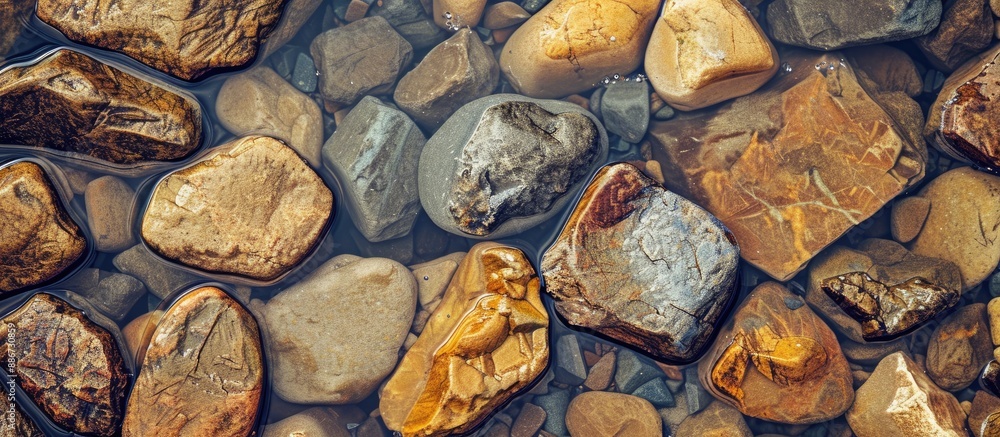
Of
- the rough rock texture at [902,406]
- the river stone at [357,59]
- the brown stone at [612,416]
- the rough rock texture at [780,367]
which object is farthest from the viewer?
the river stone at [357,59]

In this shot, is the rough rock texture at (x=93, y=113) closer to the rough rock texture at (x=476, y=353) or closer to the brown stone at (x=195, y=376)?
the brown stone at (x=195, y=376)

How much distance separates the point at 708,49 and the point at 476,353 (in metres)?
3.01

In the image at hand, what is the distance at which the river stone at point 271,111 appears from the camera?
15.2 feet

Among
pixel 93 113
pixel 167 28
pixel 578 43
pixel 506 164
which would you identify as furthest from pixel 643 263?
pixel 93 113

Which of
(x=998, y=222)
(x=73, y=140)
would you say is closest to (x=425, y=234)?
(x=73, y=140)

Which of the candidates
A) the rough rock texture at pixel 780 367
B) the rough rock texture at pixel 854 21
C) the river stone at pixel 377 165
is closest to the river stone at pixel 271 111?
the river stone at pixel 377 165

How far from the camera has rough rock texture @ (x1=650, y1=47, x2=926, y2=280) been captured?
4.34 meters

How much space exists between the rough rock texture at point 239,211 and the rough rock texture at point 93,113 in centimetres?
31

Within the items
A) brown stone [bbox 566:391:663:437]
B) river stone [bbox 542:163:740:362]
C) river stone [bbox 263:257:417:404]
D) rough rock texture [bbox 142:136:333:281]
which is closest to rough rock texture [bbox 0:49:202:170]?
rough rock texture [bbox 142:136:333:281]

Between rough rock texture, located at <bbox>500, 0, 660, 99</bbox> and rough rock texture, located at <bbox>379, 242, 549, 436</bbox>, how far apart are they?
5.35ft

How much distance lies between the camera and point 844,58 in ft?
15.4

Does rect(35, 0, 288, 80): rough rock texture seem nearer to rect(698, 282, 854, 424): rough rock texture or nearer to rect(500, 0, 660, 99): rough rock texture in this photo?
rect(500, 0, 660, 99): rough rock texture

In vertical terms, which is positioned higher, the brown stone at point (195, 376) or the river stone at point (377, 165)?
the river stone at point (377, 165)

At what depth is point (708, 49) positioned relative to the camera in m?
4.33
